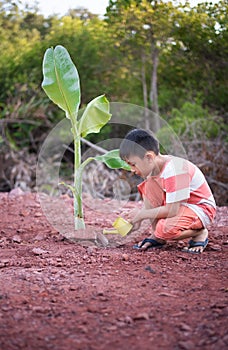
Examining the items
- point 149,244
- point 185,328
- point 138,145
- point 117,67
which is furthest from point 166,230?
point 117,67

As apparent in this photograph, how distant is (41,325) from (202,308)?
2.32 feet

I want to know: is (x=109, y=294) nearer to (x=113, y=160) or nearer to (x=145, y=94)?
(x=113, y=160)

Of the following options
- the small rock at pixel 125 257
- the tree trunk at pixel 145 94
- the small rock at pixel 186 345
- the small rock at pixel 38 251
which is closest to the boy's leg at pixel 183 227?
the small rock at pixel 125 257

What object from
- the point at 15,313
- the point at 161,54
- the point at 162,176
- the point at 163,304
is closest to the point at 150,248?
the point at 162,176

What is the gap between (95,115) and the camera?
353 centimetres

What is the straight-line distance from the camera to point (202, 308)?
2.21 metres

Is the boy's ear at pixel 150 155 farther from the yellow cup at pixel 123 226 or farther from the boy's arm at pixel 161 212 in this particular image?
the yellow cup at pixel 123 226

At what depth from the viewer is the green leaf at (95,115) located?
137 inches

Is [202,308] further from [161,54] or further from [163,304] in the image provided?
[161,54]

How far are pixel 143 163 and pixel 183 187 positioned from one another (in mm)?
300

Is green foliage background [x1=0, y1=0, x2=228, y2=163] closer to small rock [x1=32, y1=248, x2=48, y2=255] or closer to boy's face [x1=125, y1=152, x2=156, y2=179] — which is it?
boy's face [x1=125, y1=152, x2=156, y2=179]

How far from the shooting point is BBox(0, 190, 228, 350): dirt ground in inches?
75.8

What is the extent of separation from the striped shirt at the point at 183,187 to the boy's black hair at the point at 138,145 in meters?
0.16

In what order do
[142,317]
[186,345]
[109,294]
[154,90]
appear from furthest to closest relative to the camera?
1. [154,90]
2. [109,294]
3. [142,317]
4. [186,345]
